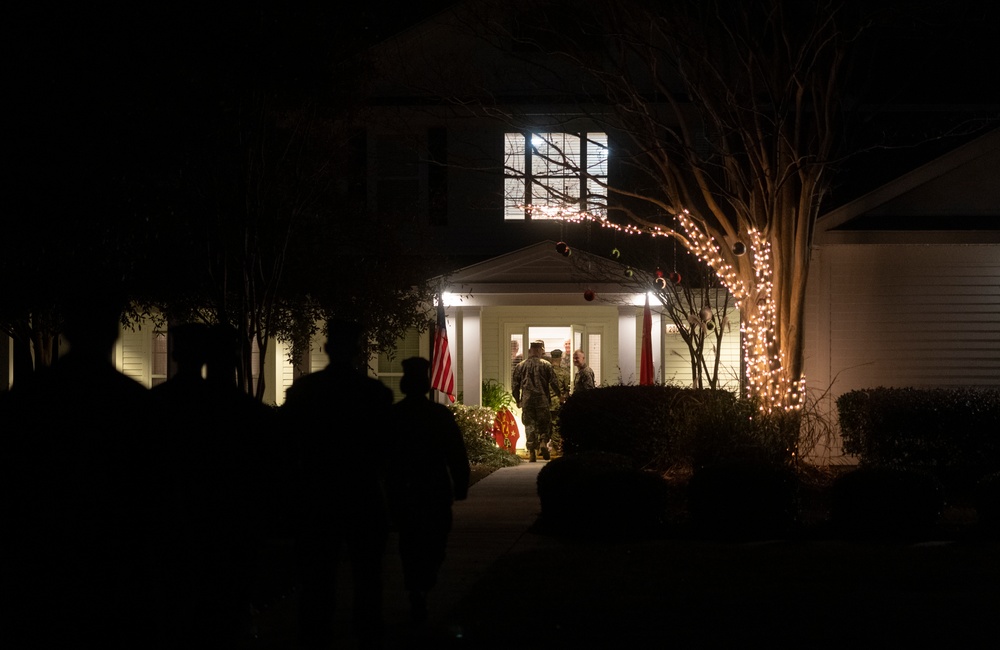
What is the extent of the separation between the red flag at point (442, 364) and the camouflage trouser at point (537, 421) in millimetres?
1235

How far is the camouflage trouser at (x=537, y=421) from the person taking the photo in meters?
17.5

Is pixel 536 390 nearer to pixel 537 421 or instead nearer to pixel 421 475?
pixel 537 421

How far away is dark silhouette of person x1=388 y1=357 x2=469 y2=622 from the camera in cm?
697

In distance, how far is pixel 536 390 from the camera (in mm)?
17438

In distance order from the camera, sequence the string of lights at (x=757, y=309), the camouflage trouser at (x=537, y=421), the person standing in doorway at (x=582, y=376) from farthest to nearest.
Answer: the person standing in doorway at (x=582, y=376), the camouflage trouser at (x=537, y=421), the string of lights at (x=757, y=309)

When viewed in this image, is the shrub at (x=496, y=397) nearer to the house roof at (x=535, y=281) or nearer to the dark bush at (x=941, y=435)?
the house roof at (x=535, y=281)

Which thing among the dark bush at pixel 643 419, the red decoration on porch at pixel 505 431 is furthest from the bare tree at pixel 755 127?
the red decoration on porch at pixel 505 431

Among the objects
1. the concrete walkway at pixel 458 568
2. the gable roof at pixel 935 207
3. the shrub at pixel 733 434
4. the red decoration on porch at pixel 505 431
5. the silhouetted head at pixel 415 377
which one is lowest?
the concrete walkway at pixel 458 568

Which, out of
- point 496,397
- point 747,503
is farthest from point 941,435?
point 496,397

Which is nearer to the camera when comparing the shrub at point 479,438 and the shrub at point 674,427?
the shrub at point 674,427

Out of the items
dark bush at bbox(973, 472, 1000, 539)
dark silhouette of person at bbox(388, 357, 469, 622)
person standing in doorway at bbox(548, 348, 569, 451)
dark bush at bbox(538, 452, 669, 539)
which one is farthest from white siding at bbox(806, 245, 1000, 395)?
dark silhouette of person at bbox(388, 357, 469, 622)

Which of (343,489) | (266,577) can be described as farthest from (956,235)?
(343,489)

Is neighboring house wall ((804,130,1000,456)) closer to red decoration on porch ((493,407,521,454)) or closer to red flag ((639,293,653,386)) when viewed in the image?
red flag ((639,293,653,386))

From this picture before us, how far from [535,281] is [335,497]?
497 inches
